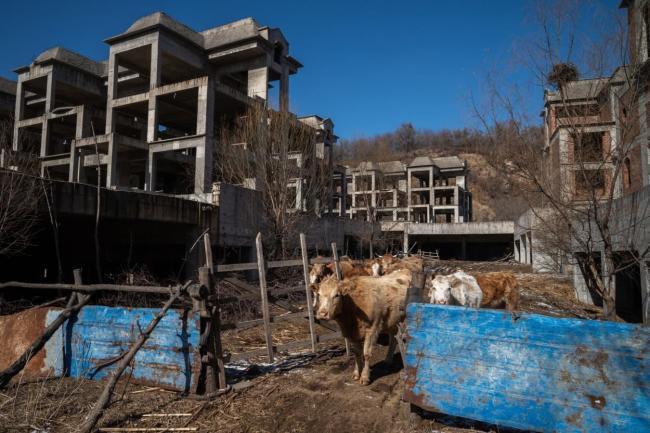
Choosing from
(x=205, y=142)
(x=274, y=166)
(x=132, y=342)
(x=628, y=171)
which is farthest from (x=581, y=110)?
(x=628, y=171)

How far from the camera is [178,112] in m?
32.1

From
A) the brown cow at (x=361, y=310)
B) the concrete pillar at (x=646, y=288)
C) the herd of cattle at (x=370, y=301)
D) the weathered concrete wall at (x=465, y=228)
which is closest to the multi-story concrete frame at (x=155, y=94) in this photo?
the herd of cattle at (x=370, y=301)

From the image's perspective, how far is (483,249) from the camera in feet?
177

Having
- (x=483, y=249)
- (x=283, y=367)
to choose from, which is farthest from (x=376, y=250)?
(x=283, y=367)

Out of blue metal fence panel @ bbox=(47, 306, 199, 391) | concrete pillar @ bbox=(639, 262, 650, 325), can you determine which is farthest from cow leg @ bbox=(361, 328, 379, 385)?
concrete pillar @ bbox=(639, 262, 650, 325)

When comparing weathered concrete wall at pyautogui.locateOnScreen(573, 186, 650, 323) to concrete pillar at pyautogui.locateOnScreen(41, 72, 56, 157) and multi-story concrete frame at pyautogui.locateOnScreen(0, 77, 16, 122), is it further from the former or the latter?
multi-story concrete frame at pyautogui.locateOnScreen(0, 77, 16, 122)

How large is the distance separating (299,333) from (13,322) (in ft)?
20.4

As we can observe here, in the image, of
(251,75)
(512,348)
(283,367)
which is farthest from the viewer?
(251,75)

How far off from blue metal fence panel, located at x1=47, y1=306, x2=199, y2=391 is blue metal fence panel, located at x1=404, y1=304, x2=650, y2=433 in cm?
313

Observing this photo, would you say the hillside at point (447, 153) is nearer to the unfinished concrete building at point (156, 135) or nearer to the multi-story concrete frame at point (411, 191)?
the multi-story concrete frame at point (411, 191)

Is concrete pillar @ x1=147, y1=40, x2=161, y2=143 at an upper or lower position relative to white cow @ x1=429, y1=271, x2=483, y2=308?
upper

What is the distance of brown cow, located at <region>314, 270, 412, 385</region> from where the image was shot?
21.9 ft

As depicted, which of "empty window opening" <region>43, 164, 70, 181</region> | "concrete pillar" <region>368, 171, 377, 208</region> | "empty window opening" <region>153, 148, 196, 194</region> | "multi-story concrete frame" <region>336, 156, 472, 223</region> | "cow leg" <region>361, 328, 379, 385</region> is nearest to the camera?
"cow leg" <region>361, 328, 379, 385</region>

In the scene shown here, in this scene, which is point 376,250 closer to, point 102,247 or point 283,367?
point 102,247
